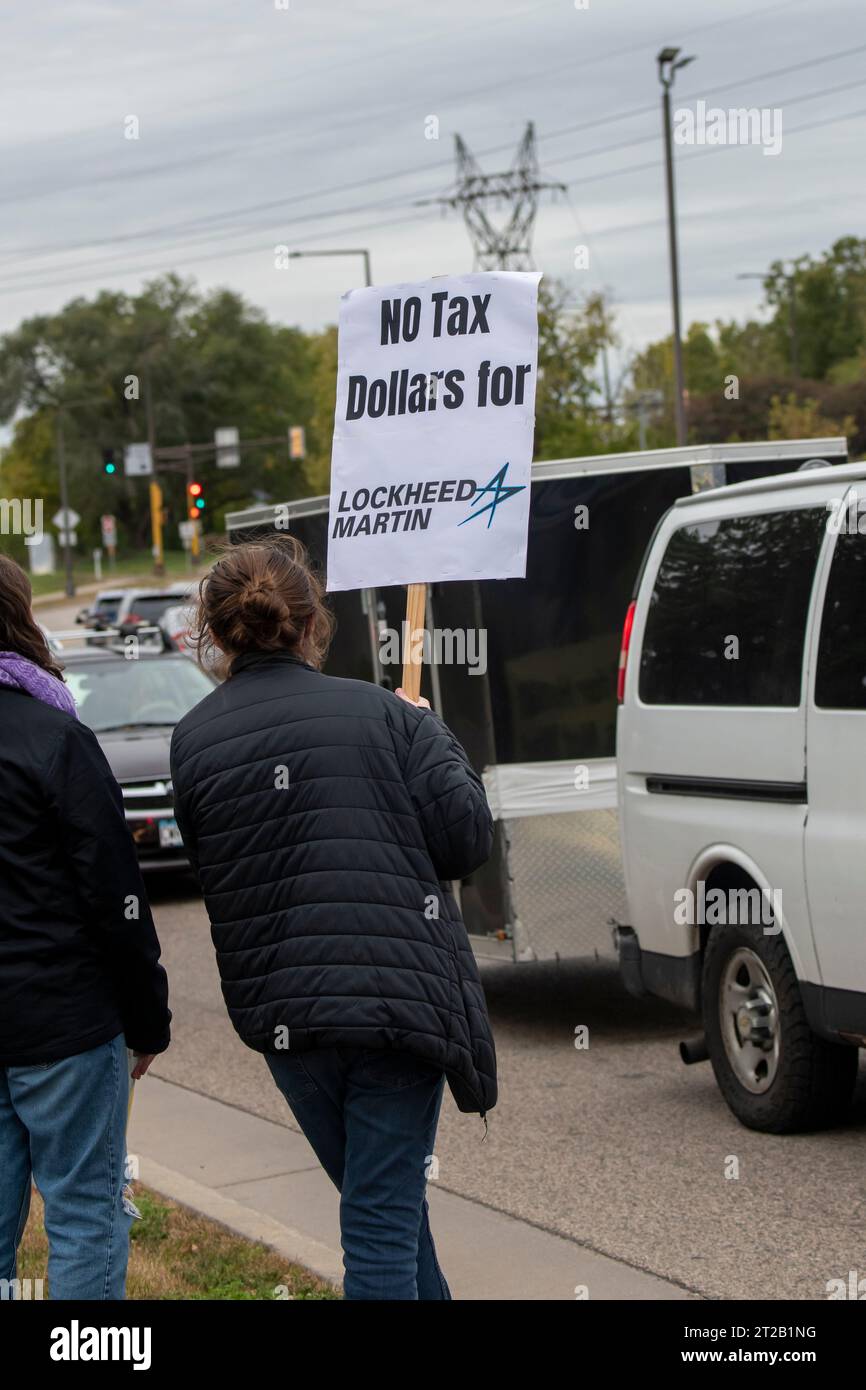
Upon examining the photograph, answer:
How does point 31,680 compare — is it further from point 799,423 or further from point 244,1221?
point 799,423

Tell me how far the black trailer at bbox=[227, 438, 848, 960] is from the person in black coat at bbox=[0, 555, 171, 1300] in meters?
5.03

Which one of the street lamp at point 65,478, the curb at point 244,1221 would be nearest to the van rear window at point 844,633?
the curb at point 244,1221

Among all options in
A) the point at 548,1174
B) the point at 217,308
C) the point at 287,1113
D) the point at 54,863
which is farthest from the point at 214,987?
the point at 217,308

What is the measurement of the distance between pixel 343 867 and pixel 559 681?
5.49 metres

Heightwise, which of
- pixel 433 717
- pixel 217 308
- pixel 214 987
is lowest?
pixel 214 987

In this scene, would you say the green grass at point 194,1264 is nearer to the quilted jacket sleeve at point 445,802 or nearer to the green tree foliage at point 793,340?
the quilted jacket sleeve at point 445,802

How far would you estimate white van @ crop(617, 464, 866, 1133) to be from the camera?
6102 mm

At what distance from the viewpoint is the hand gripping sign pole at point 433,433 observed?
4.65m

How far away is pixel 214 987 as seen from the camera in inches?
422

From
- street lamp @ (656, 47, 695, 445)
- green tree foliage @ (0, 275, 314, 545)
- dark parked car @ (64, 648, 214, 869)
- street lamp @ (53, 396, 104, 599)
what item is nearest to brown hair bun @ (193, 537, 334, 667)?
dark parked car @ (64, 648, 214, 869)

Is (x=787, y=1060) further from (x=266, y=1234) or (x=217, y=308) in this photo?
(x=217, y=308)

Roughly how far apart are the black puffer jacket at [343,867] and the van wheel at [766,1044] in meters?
2.93

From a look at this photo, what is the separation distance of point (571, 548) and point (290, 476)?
351ft

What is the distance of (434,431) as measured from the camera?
15.5ft
